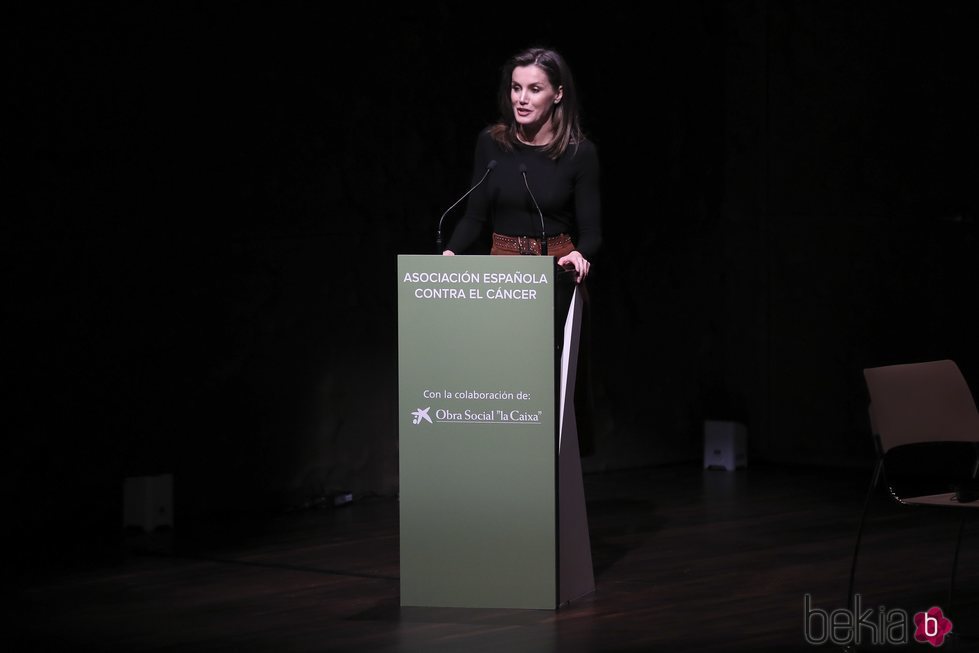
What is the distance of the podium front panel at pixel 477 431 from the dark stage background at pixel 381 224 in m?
1.71

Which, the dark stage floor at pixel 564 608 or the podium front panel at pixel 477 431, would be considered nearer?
the dark stage floor at pixel 564 608

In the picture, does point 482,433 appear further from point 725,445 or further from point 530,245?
point 725,445

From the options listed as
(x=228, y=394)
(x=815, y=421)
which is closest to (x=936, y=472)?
(x=815, y=421)

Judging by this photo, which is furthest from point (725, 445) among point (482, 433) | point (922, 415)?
point (482, 433)

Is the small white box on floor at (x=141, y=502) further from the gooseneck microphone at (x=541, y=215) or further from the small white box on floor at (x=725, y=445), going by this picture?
the small white box on floor at (x=725, y=445)

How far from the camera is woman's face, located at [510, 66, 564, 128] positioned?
5164 millimetres

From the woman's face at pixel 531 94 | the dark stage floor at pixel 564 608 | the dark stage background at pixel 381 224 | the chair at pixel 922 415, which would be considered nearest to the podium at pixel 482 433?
the dark stage floor at pixel 564 608

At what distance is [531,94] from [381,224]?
7.05ft

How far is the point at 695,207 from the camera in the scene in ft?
27.7

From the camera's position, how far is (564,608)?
16.2ft

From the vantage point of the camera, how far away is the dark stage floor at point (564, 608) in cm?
460

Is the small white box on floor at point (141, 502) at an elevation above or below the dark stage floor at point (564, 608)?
above

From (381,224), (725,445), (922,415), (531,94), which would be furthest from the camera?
(725,445)

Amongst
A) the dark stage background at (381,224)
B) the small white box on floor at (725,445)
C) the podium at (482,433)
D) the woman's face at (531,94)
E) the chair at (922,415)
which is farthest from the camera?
the small white box on floor at (725,445)
